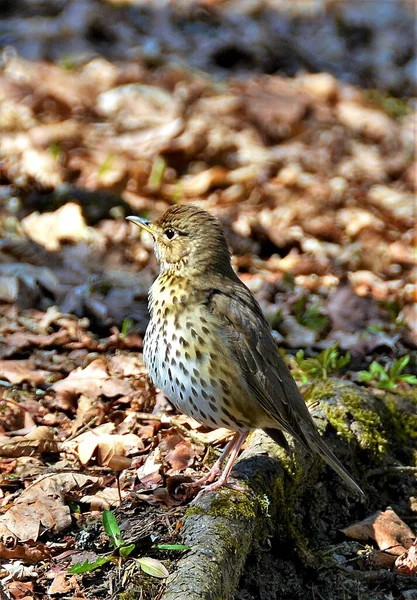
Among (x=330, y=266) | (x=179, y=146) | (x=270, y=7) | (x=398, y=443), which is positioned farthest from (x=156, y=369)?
(x=270, y=7)

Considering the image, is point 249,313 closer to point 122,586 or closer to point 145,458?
Answer: point 145,458

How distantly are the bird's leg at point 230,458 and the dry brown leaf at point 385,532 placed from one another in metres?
0.82

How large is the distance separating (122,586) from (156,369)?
128 centimetres

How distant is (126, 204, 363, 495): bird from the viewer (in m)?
4.18

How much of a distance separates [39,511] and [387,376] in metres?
2.95

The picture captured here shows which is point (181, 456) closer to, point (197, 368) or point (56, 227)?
point (197, 368)

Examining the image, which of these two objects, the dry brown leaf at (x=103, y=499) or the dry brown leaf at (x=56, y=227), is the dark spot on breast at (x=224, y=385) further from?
the dry brown leaf at (x=56, y=227)

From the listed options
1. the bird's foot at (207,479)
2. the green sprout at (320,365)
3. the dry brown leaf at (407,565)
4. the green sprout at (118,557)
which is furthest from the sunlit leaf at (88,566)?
the green sprout at (320,365)

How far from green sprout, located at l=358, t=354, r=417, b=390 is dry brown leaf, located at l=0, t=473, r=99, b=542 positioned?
2476 mm

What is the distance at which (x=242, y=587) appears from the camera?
3.86 meters

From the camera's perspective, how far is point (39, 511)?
12.8ft

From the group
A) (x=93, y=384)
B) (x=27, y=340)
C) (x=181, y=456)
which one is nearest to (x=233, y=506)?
A: (x=181, y=456)

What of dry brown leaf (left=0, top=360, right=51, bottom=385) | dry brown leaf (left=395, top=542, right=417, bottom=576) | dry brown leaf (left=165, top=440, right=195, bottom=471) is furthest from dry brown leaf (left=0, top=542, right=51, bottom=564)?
dry brown leaf (left=395, top=542, right=417, bottom=576)

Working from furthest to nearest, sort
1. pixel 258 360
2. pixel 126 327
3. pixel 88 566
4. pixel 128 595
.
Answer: pixel 126 327 → pixel 258 360 → pixel 88 566 → pixel 128 595
